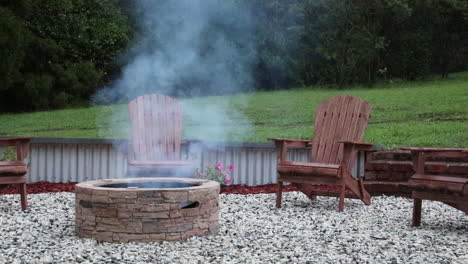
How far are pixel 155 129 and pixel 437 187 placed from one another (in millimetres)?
2603

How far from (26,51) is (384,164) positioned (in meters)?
8.24

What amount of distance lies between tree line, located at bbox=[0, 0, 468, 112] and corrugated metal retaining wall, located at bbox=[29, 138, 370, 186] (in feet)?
15.3

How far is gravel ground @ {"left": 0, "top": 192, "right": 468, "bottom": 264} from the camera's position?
3465mm

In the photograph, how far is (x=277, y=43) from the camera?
12.0 meters

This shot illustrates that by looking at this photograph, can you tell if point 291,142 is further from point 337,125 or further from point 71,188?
point 71,188

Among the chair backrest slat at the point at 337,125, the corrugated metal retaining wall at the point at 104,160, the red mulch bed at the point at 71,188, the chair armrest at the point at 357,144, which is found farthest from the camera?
the corrugated metal retaining wall at the point at 104,160

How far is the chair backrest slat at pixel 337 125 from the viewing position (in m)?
5.49

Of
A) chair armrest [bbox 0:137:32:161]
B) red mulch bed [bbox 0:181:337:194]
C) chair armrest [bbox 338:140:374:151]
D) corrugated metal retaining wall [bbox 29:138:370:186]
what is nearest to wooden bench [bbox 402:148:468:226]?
chair armrest [bbox 338:140:374:151]

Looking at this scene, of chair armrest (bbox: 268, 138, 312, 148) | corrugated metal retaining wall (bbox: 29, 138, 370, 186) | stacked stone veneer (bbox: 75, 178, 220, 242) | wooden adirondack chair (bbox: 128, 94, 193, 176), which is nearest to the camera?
stacked stone veneer (bbox: 75, 178, 220, 242)

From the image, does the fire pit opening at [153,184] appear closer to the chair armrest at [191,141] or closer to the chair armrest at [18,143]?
the chair armrest at [18,143]

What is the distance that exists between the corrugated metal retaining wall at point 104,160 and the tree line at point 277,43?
4675 millimetres

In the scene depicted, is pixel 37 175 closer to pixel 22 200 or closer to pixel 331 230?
pixel 22 200

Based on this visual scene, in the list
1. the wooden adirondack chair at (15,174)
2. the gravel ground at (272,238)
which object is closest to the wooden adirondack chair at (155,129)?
the gravel ground at (272,238)

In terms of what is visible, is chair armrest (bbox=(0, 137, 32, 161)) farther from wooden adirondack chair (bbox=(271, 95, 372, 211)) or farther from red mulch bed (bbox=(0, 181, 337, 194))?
wooden adirondack chair (bbox=(271, 95, 372, 211))
